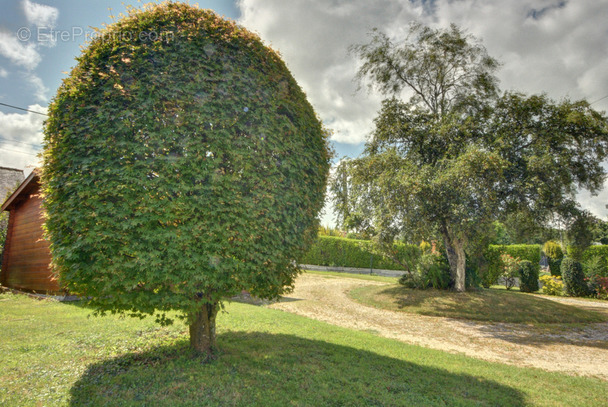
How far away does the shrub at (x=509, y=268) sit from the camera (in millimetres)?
21344

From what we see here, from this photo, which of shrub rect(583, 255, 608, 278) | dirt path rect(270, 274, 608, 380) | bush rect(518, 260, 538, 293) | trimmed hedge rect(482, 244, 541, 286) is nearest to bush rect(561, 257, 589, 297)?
shrub rect(583, 255, 608, 278)

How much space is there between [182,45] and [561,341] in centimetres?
1201

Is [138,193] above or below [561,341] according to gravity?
above

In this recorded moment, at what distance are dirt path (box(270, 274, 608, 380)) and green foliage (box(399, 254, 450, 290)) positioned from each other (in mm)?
3178

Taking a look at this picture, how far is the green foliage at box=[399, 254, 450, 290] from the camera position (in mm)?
14586

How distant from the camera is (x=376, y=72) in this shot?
52.3 ft

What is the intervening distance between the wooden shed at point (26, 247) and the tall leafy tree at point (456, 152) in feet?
40.8

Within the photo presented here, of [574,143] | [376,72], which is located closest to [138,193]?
[376,72]

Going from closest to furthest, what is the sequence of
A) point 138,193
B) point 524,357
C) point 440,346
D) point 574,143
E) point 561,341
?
point 138,193 < point 524,357 < point 440,346 < point 561,341 < point 574,143

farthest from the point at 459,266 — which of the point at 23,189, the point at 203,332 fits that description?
the point at 23,189

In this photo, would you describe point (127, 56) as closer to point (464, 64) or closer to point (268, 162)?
point (268, 162)

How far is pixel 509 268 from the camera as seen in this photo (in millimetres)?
21406

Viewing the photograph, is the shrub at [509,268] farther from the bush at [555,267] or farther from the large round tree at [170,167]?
the large round tree at [170,167]

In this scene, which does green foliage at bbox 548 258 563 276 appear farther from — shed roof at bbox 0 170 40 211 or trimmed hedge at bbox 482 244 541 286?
shed roof at bbox 0 170 40 211
